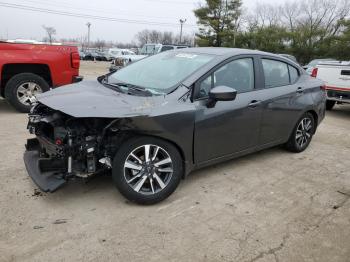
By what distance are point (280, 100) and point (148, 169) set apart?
2.29 metres

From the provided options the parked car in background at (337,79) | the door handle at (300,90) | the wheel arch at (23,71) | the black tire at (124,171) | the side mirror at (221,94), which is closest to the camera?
the black tire at (124,171)

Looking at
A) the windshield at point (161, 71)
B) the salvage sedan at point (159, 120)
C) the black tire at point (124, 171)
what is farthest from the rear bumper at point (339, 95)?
the black tire at point (124, 171)

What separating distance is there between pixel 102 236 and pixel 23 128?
12.5ft

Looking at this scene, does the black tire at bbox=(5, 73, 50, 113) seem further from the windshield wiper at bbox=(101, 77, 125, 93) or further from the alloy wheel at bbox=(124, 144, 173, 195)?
the alloy wheel at bbox=(124, 144, 173, 195)

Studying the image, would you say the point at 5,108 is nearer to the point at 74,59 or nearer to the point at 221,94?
the point at 74,59

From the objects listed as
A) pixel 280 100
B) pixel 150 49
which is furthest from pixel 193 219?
pixel 150 49

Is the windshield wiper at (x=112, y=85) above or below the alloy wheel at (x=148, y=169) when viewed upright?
above

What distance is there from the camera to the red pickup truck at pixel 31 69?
6992 mm

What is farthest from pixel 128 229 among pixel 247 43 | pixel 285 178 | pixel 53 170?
pixel 247 43

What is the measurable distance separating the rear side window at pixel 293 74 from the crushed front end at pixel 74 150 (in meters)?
3.05

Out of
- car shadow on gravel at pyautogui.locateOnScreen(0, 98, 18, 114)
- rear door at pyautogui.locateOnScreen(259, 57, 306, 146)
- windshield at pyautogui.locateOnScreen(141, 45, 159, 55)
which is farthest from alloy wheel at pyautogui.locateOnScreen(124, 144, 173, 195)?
windshield at pyautogui.locateOnScreen(141, 45, 159, 55)

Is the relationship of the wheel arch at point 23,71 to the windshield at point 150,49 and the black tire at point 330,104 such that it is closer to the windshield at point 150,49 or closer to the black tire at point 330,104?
the black tire at point 330,104

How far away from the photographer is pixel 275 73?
501cm

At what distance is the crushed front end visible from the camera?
3383mm
